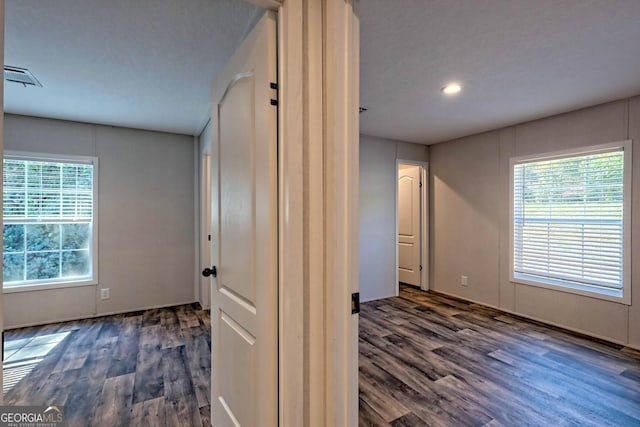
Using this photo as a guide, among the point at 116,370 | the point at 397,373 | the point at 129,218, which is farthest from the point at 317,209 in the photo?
the point at 129,218

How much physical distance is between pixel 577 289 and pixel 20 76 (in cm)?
555

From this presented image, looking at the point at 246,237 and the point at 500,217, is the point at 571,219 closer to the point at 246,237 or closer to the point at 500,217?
the point at 500,217

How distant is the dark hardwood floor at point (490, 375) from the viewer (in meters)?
1.90

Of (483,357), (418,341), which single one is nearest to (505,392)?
(483,357)

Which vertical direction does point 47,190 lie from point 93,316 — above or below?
above

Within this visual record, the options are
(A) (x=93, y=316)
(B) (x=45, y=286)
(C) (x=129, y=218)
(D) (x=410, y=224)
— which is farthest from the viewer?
(D) (x=410, y=224)

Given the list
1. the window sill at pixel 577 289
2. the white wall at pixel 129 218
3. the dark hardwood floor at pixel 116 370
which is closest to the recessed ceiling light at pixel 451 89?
the window sill at pixel 577 289

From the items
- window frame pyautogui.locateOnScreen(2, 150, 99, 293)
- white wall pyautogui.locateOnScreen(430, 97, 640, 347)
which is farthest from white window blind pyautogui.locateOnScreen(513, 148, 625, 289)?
window frame pyautogui.locateOnScreen(2, 150, 99, 293)

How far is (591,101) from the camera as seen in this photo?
9.61 ft

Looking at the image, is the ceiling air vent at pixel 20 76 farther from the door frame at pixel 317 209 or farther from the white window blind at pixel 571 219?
the white window blind at pixel 571 219

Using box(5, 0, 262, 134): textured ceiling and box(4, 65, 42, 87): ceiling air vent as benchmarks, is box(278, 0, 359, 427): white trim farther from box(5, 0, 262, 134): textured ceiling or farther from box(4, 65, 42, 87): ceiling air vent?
box(4, 65, 42, 87): ceiling air vent

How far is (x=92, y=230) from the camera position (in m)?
3.63

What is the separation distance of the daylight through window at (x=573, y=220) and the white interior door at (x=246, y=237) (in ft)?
11.7

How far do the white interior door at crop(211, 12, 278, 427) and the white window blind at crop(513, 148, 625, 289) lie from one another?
11.7 ft
